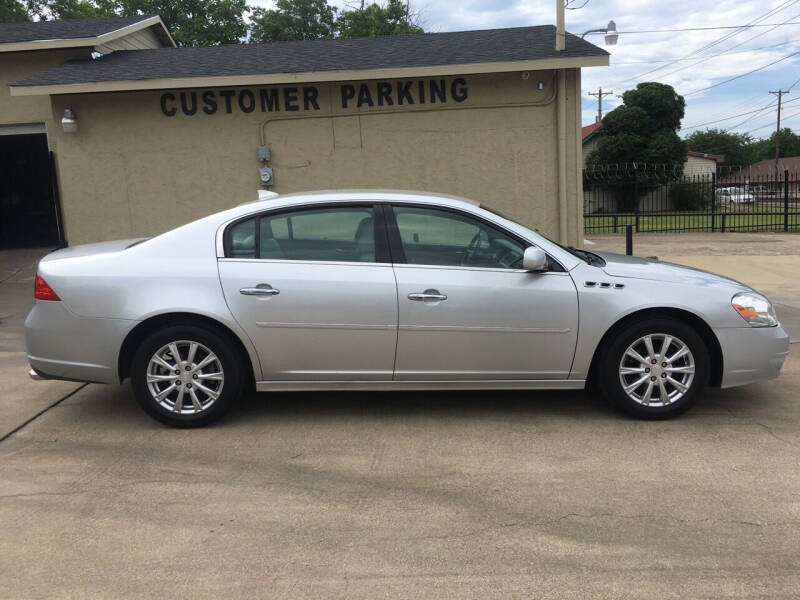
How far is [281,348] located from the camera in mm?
4895

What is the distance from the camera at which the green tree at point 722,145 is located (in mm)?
81875

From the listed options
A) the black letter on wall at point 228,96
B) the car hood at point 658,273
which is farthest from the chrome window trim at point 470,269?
the black letter on wall at point 228,96

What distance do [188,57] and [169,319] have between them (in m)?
7.76

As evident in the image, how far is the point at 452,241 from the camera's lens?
505 cm

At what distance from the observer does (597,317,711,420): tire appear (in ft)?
16.1

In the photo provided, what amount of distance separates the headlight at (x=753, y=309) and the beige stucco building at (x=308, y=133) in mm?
5261

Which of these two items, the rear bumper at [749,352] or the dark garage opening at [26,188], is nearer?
the rear bumper at [749,352]

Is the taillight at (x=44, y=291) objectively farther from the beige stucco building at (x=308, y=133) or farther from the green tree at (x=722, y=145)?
the green tree at (x=722, y=145)

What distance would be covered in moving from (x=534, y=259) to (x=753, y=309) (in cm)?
158

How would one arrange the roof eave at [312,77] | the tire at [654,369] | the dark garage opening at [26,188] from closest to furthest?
the tire at [654,369]
the roof eave at [312,77]
the dark garage opening at [26,188]

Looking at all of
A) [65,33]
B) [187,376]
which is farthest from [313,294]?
[65,33]

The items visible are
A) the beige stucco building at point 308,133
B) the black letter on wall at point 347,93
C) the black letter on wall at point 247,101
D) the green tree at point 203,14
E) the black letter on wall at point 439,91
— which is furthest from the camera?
the green tree at point 203,14

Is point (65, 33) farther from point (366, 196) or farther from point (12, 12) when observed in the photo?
point (12, 12)

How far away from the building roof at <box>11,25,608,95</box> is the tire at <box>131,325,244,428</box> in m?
5.89
